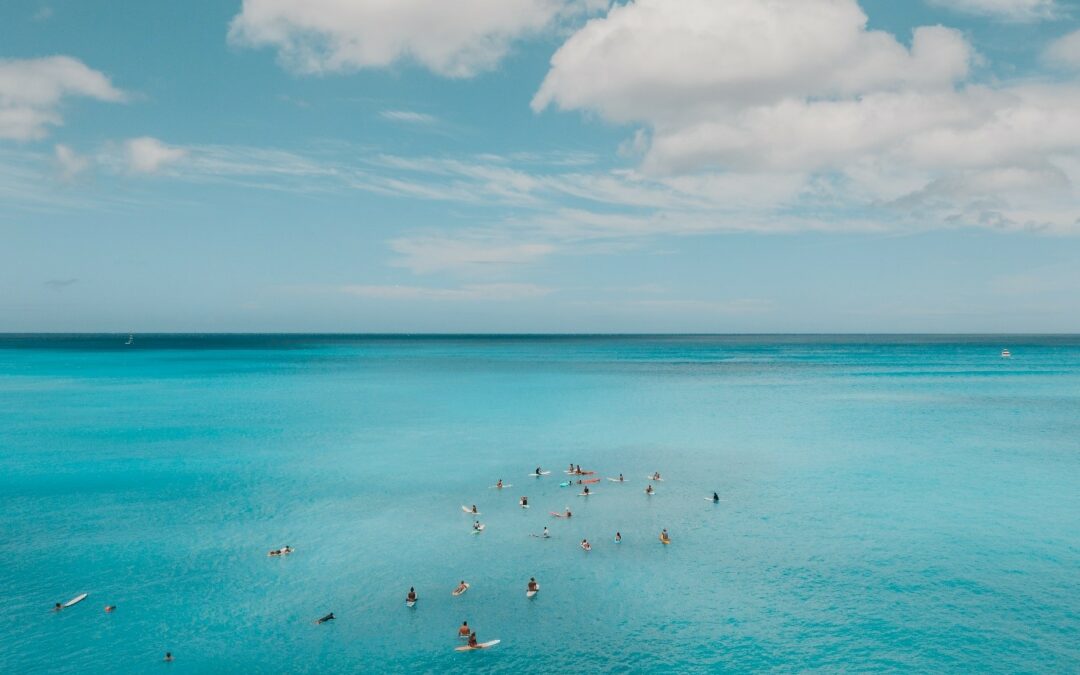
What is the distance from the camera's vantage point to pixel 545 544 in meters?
40.0

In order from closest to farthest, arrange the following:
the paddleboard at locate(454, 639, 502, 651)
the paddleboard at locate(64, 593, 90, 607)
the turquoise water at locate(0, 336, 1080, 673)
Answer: the paddleboard at locate(454, 639, 502, 651) → the turquoise water at locate(0, 336, 1080, 673) → the paddleboard at locate(64, 593, 90, 607)

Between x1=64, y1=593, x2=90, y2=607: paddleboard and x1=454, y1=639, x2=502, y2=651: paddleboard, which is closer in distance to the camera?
x1=454, y1=639, x2=502, y2=651: paddleboard

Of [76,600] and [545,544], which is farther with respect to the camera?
[545,544]

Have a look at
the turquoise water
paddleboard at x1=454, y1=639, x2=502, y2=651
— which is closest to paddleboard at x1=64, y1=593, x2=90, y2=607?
the turquoise water


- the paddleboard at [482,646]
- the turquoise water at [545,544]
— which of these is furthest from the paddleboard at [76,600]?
the paddleboard at [482,646]

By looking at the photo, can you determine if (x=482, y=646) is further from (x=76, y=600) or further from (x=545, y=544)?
(x=76, y=600)

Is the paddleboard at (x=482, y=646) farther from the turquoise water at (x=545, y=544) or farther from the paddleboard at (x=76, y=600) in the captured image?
the paddleboard at (x=76, y=600)

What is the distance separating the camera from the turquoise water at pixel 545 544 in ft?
92.2

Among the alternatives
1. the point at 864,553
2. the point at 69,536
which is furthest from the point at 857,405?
the point at 69,536

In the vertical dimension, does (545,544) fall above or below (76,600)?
above

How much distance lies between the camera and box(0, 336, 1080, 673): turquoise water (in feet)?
92.2

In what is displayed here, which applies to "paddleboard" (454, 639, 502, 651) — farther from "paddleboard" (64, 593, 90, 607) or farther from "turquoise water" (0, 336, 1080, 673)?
"paddleboard" (64, 593, 90, 607)

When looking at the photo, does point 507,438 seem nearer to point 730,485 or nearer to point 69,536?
point 730,485

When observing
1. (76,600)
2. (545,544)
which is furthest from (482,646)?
(76,600)
